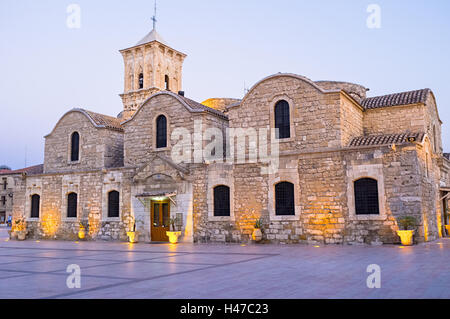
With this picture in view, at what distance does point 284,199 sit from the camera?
656 inches

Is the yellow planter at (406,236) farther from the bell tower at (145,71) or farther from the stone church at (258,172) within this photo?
the bell tower at (145,71)

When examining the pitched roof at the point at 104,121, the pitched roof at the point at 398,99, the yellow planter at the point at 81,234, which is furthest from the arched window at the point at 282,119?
the yellow planter at the point at 81,234

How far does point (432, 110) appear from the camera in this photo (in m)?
20.1

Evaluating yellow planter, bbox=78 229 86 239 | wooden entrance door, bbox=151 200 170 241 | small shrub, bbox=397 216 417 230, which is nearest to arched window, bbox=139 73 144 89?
yellow planter, bbox=78 229 86 239

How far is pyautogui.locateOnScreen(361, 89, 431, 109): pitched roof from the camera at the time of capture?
18234 millimetres

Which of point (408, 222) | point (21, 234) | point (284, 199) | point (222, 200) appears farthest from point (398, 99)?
point (21, 234)

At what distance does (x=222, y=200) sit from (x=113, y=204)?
20.6ft

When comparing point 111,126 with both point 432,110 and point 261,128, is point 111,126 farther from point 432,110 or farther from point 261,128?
point 432,110

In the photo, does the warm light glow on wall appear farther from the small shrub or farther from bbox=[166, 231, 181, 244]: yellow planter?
the small shrub

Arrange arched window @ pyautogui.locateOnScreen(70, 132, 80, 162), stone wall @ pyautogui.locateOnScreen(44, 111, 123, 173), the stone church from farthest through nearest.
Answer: arched window @ pyautogui.locateOnScreen(70, 132, 80, 162)
stone wall @ pyautogui.locateOnScreen(44, 111, 123, 173)
the stone church

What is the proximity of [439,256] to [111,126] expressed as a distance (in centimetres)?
1721

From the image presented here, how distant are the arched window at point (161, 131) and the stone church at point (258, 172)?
0.21 feet

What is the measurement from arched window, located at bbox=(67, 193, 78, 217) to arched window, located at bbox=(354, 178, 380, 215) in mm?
14693

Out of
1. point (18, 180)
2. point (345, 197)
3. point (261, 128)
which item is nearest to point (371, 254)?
point (345, 197)
